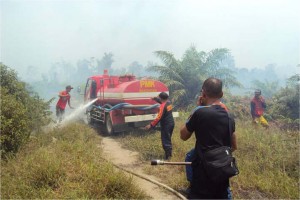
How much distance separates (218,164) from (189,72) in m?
14.6

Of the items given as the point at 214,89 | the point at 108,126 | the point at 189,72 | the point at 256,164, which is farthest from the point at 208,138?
the point at 189,72

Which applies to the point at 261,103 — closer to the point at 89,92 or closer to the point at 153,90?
the point at 153,90

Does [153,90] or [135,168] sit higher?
[153,90]

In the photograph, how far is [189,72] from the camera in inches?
673

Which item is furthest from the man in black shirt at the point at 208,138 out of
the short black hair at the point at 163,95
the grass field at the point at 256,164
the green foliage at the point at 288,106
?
the green foliage at the point at 288,106

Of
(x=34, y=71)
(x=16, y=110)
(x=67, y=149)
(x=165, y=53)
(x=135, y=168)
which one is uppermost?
(x=34, y=71)

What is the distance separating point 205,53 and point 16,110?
573 inches

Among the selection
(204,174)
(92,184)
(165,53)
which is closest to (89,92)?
(165,53)

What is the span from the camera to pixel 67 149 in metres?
6.63

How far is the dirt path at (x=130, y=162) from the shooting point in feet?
17.2

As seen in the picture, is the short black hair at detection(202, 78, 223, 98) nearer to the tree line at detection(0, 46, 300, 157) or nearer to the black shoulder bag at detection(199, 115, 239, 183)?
the black shoulder bag at detection(199, 115, 239, 183)

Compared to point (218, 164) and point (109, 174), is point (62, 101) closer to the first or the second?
point (109, 174)

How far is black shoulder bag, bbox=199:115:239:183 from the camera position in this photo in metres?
2.82

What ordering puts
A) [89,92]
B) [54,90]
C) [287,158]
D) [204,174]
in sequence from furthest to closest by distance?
1. [54,90]
2. [89,92]
3. [287,158]
4. [204,174]
